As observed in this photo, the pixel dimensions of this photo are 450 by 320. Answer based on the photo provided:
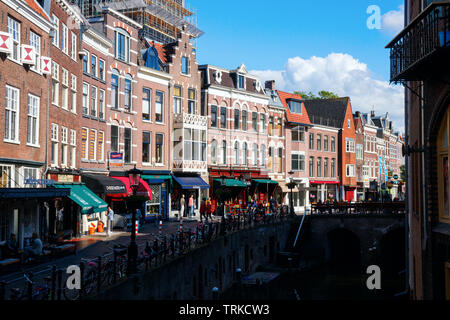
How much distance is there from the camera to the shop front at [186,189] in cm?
3978

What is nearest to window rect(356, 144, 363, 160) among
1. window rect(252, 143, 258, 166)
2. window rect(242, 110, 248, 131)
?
window rect(252, 143, 258, 166)

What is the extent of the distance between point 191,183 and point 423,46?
98.0ft

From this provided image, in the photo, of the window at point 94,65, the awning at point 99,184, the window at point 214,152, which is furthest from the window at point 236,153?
the window at point 94,65

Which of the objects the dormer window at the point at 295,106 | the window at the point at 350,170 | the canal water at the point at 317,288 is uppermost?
the dormer window at the point at 295,106

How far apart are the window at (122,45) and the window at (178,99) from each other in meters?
5.87

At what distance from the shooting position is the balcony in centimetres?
1073

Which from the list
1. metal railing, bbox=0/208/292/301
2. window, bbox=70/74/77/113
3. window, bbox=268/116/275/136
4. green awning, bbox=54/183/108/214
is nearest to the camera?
metal railing, bbox=0/208/292/301

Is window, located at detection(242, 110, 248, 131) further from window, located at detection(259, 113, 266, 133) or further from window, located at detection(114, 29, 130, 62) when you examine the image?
window, located at detection(114, 29, 130, 62)

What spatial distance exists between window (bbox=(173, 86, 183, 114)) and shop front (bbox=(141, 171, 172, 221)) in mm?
5139

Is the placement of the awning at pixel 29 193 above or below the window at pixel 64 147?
below

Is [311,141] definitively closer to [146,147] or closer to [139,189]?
[146,147]

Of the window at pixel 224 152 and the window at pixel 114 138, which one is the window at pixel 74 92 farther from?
the window at pixel 224 152
